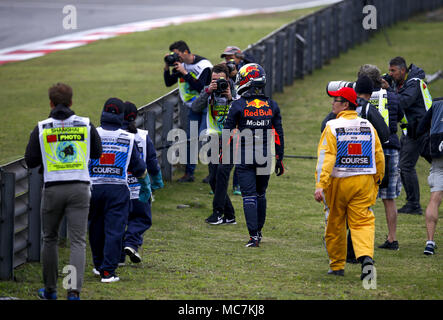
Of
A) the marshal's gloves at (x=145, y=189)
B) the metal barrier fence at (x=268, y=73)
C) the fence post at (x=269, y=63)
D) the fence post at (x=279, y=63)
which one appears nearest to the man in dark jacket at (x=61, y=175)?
the metal barrier fence at (x=268, y=73)

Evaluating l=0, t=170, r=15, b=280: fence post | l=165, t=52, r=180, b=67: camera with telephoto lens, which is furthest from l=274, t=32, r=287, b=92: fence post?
l=0, t=170, r=15, b=280: fence post

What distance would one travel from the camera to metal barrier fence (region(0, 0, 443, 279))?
27.0 feet

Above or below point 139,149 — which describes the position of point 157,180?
below

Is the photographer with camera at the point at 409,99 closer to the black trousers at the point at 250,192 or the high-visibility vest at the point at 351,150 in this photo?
the black trousers at the point at 250,192

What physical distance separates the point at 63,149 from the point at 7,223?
1426 mm

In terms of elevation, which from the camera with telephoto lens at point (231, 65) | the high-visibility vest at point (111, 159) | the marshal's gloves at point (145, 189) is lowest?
the marshal's gloves at point (145, 189)

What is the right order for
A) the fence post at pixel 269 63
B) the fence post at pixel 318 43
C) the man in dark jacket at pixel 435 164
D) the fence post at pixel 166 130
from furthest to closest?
1. the fence post at pixel 318 43
2. the fence post at pixel 269 63
3. the fence post at pixel 166 130
4. the man in dark jacket at pixel 435 164

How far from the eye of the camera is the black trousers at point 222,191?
11.0 m

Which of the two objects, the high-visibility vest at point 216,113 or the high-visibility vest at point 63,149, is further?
the high-visibility vest at point 216,113

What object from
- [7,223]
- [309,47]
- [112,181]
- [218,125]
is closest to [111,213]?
[112,181]

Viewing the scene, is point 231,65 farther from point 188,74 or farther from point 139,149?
point 139,149

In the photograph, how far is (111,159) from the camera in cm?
794

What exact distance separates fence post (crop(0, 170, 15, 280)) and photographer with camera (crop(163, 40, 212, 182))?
521 centimetres

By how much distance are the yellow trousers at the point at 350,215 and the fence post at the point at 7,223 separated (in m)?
3.24
